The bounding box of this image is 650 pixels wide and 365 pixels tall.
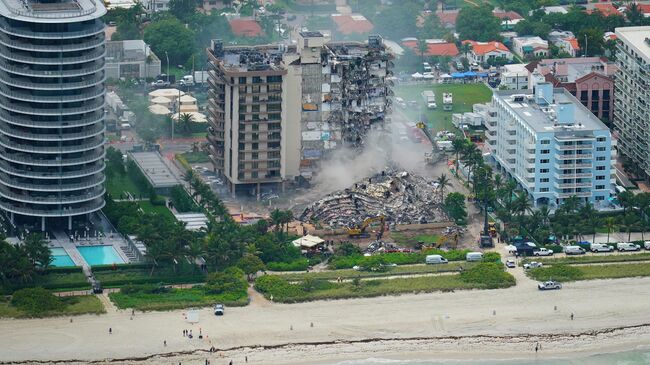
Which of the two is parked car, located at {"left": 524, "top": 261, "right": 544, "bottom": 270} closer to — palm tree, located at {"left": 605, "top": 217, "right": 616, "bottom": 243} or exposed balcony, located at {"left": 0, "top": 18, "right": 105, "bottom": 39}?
palm tree, located at {"left": 605, "top": 217, "right": 616, "bottom": 243}

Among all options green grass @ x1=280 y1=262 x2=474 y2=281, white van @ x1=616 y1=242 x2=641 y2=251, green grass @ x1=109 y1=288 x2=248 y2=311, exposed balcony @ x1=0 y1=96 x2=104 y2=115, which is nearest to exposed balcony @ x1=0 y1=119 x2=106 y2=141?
exposed balcony @ x1=0 y1=96 x2=104 y2=115

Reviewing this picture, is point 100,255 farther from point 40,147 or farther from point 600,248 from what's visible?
point 600,248

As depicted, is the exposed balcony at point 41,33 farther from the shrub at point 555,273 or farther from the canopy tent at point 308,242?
the shrub at point 555,273

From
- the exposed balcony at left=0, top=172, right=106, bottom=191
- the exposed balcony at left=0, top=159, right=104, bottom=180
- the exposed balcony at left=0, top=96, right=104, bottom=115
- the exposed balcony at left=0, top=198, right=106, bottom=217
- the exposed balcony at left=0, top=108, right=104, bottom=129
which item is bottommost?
the exposed balcony at left=0, top=198, right=106, bottom=217

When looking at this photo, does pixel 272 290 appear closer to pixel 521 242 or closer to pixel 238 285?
pixel 238 285

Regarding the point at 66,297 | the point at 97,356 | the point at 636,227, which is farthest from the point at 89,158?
the point at 636,227

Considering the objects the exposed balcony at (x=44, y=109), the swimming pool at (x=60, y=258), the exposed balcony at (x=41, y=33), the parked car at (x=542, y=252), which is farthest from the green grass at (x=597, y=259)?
the exposed balcony at (x=41, y=33)
